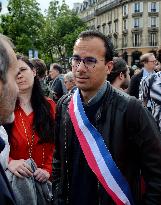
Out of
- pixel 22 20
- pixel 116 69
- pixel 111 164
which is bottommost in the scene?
pixel 111 164

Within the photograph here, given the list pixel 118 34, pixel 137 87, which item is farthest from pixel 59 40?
pixel 137 87

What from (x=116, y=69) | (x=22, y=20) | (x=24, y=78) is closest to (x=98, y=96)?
(x=24, y=78)

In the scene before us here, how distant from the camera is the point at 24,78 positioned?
4047 millimetres

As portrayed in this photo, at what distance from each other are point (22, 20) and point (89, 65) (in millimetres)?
38132

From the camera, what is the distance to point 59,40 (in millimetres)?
63906

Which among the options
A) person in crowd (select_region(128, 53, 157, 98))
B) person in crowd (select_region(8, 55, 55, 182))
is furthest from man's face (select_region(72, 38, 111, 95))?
person in crowd (select_region(128, 53, 157, 98))

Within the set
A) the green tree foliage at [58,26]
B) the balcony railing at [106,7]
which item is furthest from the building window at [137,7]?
the green tree foliage at [58,26]

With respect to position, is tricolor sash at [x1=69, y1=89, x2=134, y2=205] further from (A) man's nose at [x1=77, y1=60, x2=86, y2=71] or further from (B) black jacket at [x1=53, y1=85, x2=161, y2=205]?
(A) man's nose at [x1=77, y1=60, x2=86, y2=71]

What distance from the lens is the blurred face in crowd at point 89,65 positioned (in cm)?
300

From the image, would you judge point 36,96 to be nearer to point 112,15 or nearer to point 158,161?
point 158,161

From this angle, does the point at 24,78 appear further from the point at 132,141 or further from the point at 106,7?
the point at 106,7

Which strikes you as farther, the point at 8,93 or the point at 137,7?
the point at 137,7

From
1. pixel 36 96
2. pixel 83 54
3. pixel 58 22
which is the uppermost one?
pixel 58 22

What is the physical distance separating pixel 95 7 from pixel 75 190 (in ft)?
341
